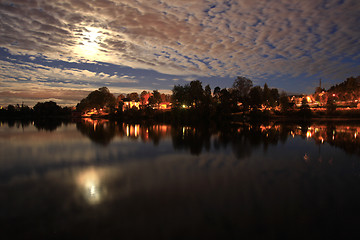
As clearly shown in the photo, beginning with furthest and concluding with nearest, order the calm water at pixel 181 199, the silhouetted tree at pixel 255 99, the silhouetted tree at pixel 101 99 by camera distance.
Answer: the silhouetted tree at pixel 101 99 < the silhouetted tree at pixel 255 99 < the calm water at pixel 181 199

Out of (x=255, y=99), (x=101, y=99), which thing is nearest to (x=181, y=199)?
(x=255, y=99)

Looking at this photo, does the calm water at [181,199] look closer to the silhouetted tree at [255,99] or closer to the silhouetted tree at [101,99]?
the silhouetted tree at [255,99]

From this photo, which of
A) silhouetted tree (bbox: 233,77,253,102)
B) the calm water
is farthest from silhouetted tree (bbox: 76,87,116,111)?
the calm water

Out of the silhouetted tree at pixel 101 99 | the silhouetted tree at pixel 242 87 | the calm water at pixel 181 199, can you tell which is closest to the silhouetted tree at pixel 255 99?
the silhouetted tree at pixel 242 87

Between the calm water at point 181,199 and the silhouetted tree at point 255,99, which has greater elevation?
the silhouetted tree at point 255,99

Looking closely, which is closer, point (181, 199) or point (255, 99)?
point (181, 199)

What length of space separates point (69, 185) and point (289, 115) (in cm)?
9199

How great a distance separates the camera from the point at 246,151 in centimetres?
1961

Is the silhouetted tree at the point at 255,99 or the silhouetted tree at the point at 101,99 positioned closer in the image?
the silhouetted tree at the point at 255,99

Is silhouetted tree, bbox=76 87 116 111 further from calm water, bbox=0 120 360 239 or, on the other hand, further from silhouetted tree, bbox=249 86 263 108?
calm water, bbox=0 120 360 239

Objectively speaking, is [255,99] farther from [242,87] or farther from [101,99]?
[101,99]


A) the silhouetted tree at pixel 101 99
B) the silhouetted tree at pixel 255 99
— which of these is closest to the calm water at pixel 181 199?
the silhouetted tree at pixel 255 99

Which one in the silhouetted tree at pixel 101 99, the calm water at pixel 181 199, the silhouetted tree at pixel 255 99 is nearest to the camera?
the calm water at pixel 181 199

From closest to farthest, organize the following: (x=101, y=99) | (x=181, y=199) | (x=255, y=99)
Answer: (x=181, y=199)
(x=255, y=99)
(x=101, y=99)
